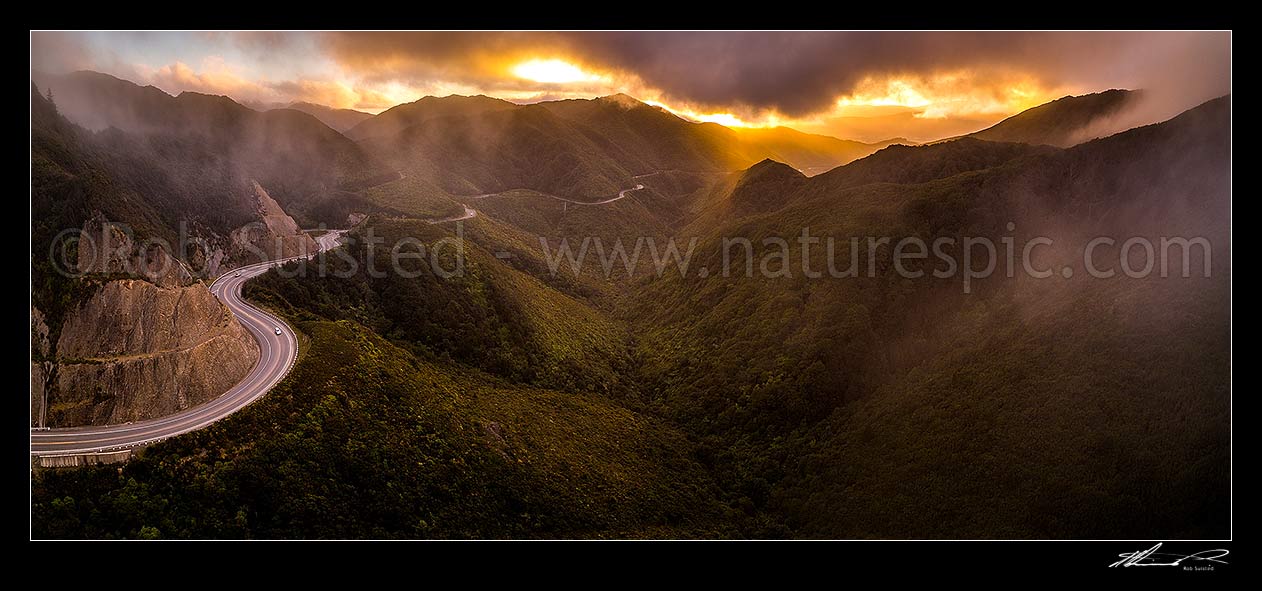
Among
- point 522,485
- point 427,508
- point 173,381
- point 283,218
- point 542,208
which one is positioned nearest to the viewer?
point 173,381

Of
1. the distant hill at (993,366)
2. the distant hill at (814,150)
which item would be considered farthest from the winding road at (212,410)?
the distant hill at (814,150)

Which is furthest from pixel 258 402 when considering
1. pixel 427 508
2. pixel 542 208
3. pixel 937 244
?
pixel 542 208

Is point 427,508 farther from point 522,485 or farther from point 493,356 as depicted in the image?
point 493,356

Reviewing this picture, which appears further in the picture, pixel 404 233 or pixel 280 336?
pixel 404 233

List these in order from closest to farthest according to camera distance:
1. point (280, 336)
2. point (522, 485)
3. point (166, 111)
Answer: point (522, 485) < point (280, 336) < point (166, 111)
